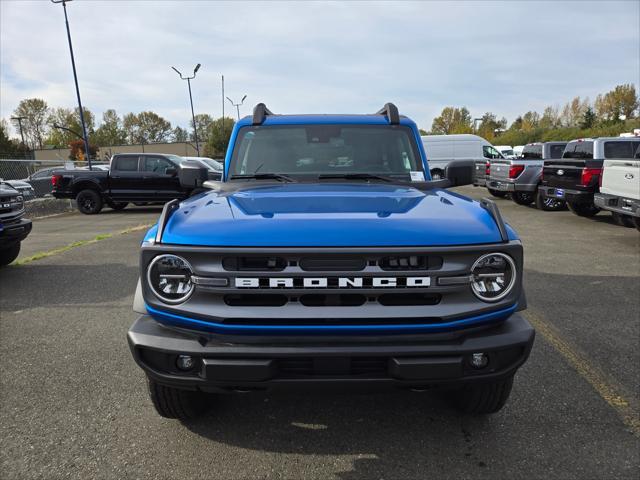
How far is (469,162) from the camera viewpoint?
3.91m

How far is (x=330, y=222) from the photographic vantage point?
89.4 inches

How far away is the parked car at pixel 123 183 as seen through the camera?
15.3 meters

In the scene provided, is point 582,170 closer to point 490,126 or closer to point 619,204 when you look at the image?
point 619,204

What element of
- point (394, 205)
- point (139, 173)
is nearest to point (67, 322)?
point (394, 205)

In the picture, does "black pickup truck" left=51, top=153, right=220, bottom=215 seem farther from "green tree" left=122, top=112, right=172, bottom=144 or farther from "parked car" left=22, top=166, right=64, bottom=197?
"green tree" left=122, top=112, right=172, bottom=144

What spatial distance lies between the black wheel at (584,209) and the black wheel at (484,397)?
11.0m

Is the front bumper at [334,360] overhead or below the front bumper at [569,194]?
overhead

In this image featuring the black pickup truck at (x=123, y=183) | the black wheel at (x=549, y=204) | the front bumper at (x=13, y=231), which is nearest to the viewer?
the front bumper at (x=13, y=231)

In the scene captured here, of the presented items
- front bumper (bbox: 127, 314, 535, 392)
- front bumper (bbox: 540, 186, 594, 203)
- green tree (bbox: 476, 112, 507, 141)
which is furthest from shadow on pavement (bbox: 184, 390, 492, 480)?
green tree (bbox: 476, 112, 507, 141)

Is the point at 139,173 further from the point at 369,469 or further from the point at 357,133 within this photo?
the point at 369,469

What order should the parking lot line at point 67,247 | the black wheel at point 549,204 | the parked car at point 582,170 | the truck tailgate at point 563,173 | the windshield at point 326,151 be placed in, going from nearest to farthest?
the windshield at point 326,151 → the parking lot line at point 67,247 → the parked car at point 582,170 → the truck tailgate at point 563,173 → the black wheel at point 549,204

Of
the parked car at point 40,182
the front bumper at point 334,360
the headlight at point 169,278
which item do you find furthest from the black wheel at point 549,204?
the parked car at point 40,182

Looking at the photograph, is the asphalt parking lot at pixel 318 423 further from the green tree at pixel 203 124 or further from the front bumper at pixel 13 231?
the green tree at pixel 203 124

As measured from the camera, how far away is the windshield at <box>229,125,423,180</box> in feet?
12.3
